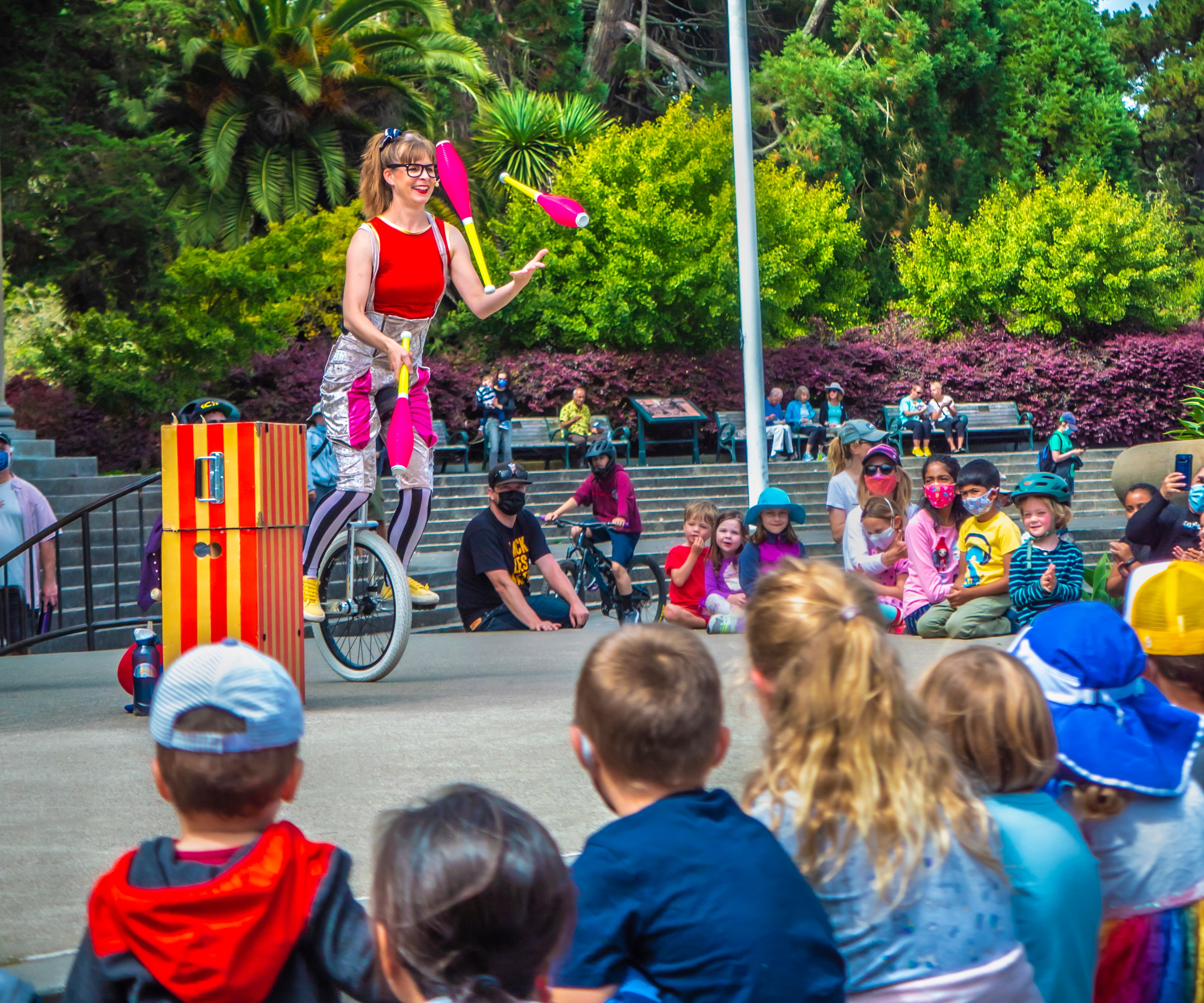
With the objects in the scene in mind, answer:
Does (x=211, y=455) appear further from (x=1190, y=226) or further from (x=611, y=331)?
(x=1190, y=226)

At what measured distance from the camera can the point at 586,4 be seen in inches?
1585

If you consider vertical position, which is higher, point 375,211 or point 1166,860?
point 375,211

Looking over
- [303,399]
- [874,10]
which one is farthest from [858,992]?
[874,10]

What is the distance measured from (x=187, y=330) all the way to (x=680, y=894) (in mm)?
18630

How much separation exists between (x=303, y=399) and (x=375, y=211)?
17.7 m

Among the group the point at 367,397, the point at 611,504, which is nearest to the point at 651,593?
the point at 611,504

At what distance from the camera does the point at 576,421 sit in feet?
83.4

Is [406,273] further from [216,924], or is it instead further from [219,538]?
[216,924]

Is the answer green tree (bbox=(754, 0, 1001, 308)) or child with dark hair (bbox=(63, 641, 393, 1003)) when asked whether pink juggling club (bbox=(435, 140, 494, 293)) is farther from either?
green tree (bbox=(754, 0, 1001, 308))

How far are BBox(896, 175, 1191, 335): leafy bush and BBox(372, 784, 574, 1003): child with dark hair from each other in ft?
115

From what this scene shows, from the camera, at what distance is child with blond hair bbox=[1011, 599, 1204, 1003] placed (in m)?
2.50

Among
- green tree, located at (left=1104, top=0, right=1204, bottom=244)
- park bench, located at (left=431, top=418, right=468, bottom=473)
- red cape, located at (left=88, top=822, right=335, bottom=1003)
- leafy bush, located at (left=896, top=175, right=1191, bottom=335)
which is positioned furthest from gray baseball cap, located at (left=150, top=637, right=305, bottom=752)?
green tree, located at (left=1104, top=0, right=1204, bottom=244)

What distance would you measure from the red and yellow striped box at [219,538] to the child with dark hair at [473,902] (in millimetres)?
4028

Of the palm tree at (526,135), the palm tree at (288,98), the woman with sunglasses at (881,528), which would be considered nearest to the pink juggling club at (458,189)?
the woman with sunglasses at (881,528)
